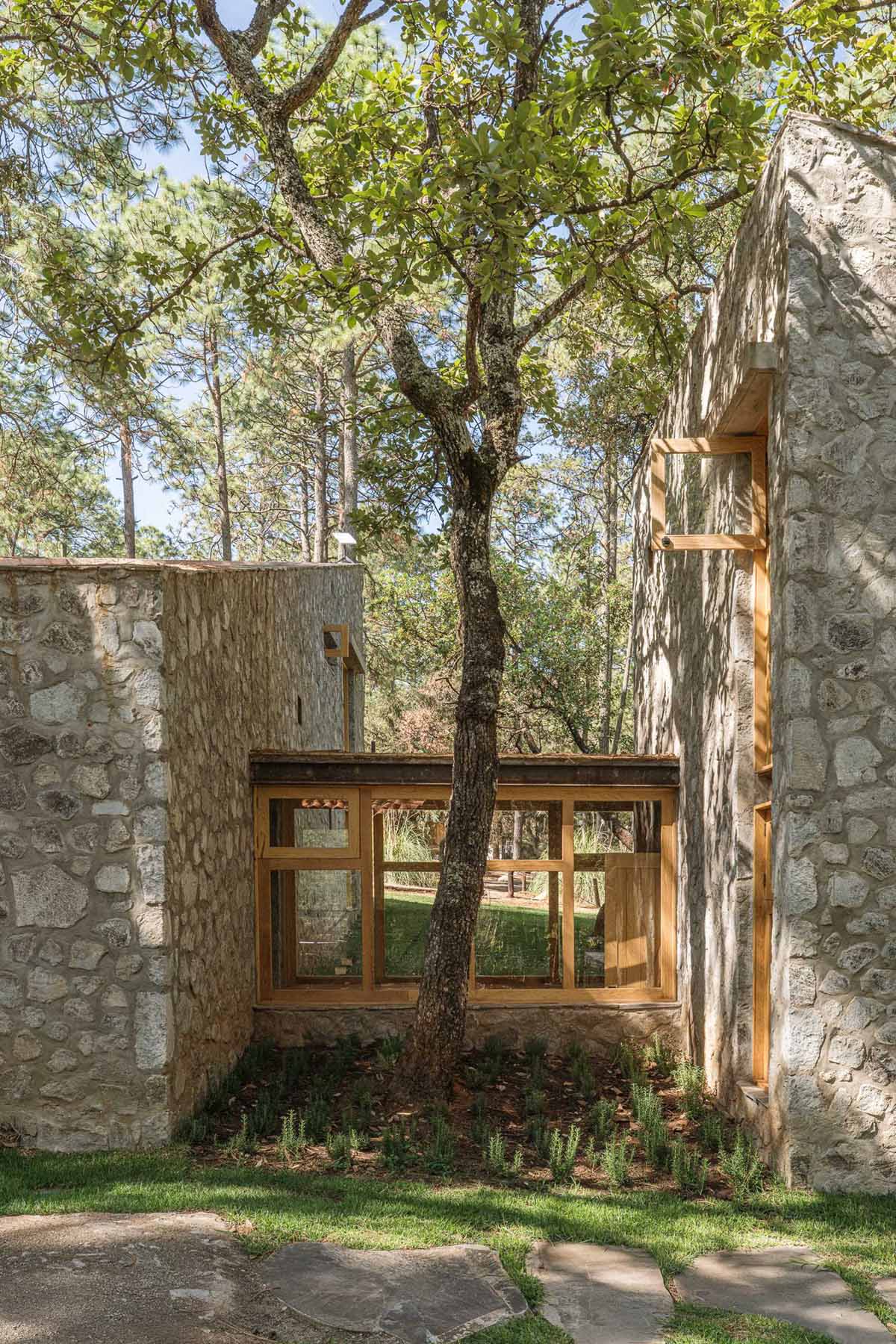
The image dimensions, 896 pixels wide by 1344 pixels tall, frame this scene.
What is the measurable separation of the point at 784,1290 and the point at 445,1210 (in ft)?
5.16

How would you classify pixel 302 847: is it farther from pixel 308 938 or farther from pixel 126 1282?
pixel 126 1282

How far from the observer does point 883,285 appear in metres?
6.12

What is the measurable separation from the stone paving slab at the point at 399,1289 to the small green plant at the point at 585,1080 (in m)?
2.92

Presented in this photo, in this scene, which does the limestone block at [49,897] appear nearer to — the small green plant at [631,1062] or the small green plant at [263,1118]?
the small green plant at [263,1118]

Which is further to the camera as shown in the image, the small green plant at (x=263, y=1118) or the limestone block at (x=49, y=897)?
the small green plant at (x=263, y=1118)

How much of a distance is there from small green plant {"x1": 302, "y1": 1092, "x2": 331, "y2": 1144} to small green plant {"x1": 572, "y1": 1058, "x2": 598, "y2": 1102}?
5.83 feet

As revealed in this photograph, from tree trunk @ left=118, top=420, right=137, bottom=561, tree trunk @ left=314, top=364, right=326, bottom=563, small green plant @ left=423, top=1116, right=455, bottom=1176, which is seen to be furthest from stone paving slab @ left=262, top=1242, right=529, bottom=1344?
tree trunk @ left=314, top=364, right=326, bottom=563

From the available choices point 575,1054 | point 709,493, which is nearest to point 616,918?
point 575,1054

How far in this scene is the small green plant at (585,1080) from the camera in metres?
7.70

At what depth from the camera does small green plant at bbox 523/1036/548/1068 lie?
8516 mm

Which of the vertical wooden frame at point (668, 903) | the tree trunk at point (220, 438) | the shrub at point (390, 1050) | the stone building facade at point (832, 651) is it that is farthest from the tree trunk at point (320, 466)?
the stone building facade at point (832, 651)

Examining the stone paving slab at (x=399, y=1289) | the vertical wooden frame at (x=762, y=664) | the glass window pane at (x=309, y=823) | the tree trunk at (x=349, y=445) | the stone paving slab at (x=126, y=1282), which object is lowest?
the stone paving slab at (x=399, y=1289)

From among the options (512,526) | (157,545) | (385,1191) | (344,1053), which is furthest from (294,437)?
(385,1191)

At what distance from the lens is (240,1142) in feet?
20.6
